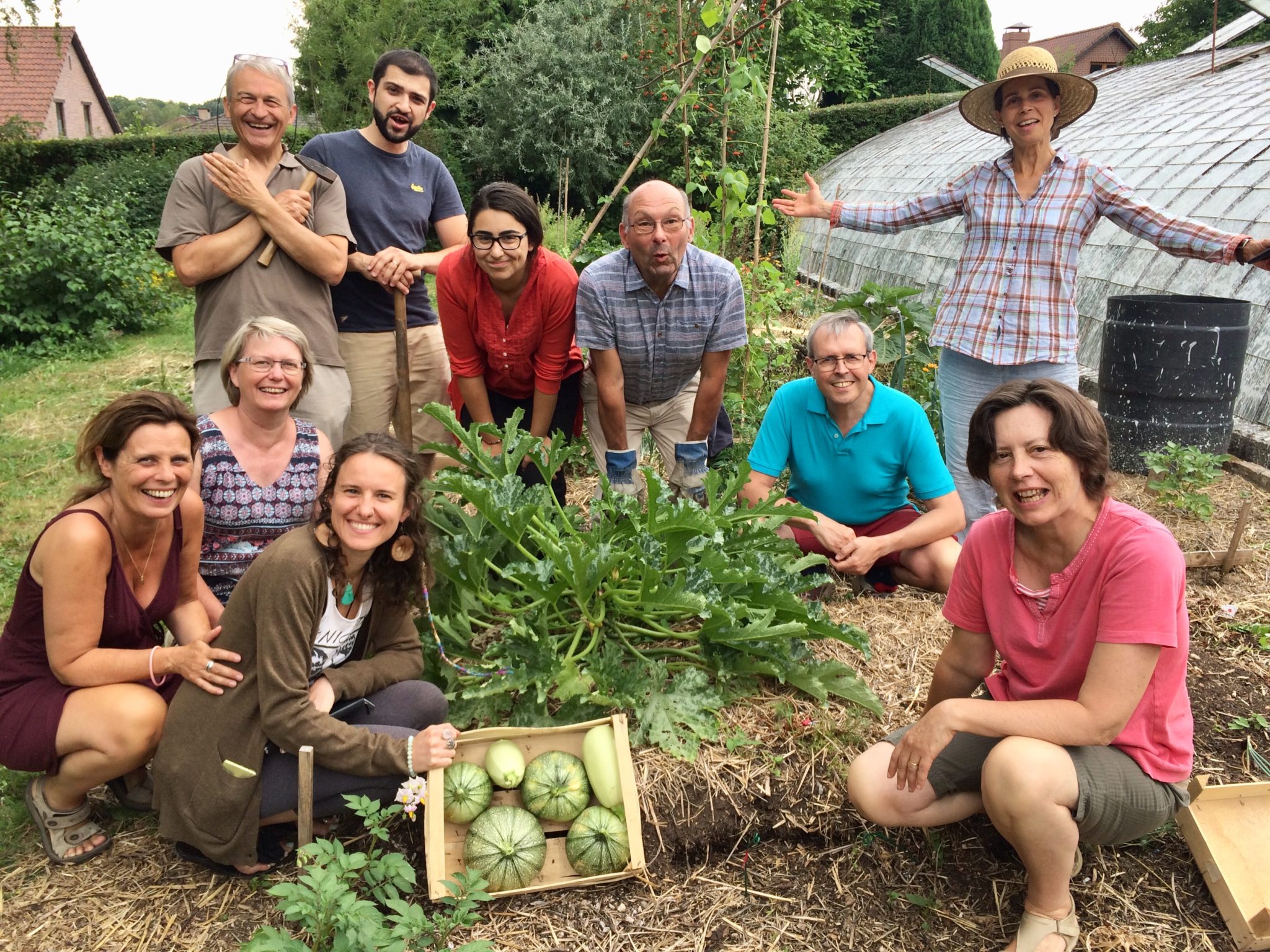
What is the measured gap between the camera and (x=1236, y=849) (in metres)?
2.43

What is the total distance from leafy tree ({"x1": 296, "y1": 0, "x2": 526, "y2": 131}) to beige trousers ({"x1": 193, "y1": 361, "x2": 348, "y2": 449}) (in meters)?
16.8

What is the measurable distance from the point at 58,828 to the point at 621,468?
91.4 inches

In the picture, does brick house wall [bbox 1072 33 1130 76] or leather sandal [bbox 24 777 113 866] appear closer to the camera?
leather sandal [bbox 24 777 113 866]

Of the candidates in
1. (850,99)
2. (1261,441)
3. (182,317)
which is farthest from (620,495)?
(850,99)

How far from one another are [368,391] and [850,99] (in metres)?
24.4

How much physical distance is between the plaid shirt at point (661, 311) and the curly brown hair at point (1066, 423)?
1613 millimetres

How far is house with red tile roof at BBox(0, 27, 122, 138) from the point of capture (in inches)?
1128

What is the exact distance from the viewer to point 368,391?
400 cm

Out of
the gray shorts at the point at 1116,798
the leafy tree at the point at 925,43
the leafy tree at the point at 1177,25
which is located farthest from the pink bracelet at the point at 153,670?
the leafy tree at the point at 1177,25

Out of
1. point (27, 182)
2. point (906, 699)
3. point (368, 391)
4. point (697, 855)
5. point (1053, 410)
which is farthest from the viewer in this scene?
point (27, 182)

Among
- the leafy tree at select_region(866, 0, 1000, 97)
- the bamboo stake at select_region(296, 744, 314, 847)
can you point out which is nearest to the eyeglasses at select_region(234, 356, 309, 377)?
the bamboo stake at select_region(296, 744, 314, 847)

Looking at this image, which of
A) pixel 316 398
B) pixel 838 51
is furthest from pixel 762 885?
pixel 838 51

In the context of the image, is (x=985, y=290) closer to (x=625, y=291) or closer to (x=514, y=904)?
(x=625, y=291)

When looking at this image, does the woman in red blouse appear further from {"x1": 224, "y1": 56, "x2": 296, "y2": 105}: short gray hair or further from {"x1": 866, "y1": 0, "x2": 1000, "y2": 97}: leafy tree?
{"x1": 866, "y1": 0, "x2": 1000, "y2": 97}: leafy tree
